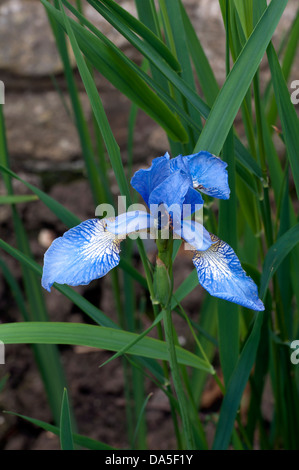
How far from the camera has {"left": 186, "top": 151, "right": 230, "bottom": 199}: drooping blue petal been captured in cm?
43

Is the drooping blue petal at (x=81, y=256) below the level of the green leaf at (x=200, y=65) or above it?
below

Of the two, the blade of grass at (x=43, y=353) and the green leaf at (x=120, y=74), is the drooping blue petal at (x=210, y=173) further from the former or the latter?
the blade of grass at (x=43, y=353)

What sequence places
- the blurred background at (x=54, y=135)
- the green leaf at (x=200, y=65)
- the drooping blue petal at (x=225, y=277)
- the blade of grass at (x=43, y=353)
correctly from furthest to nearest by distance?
the blurred background at (x=54, y=135), the blade of grass at (x=43, y=353), the green leaf at (x=200, y=65), the drooping blue petal at (x=225, y=277)

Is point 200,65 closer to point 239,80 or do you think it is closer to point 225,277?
point 239,80

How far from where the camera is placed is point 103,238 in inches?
17.1

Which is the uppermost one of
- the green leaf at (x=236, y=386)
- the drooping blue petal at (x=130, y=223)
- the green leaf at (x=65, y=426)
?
the drooping blue petal at (x=130, y=223)

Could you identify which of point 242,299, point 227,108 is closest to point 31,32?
point 227,108

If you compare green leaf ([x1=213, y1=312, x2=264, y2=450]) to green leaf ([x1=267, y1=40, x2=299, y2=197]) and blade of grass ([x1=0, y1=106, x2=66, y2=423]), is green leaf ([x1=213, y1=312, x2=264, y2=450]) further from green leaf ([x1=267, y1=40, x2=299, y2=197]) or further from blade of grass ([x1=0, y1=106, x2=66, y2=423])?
blade of grass ([x1=0, y1=106, x2=66, y2=423])

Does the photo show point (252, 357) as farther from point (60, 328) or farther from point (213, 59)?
point (213, 59)

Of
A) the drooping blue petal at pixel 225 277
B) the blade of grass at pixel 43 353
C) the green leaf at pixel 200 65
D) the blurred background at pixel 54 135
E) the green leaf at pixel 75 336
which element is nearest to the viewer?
the drooping blue petal at pixel 225 277

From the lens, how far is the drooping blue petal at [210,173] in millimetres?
428

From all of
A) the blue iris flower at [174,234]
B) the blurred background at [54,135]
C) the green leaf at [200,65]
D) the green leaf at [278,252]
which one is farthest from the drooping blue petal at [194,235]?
the blurred background at [54,135]

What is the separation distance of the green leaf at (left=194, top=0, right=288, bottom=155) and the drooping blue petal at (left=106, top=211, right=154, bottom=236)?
0.35ft
